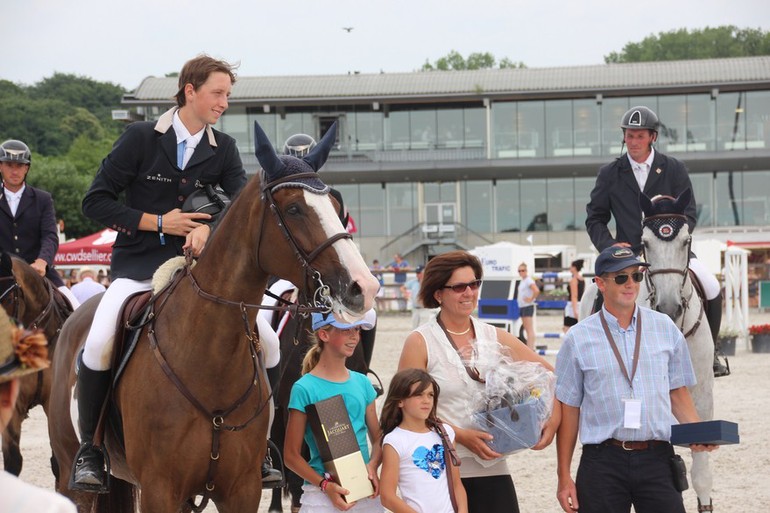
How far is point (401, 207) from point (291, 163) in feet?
166

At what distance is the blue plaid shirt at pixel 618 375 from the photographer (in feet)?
16.5

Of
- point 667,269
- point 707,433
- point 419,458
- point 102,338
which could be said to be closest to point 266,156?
point 102,338

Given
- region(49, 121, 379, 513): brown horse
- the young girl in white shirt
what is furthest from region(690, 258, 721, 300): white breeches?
region(49, 121, 379, 513): brown horse

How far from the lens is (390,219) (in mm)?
54906

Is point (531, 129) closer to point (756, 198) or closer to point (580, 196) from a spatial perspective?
point (580, 196)

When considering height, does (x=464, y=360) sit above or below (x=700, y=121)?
below

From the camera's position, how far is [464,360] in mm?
5133

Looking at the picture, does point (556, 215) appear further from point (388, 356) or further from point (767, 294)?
point (388, 356)

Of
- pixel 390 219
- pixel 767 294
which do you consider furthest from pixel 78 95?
pixel 767 294

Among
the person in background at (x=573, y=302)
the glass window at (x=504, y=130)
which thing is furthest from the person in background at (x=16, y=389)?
the glass window at (x=504, y=130)

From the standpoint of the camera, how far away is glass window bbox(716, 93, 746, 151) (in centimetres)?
5178

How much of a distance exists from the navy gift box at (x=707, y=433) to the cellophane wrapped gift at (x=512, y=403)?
67 cm

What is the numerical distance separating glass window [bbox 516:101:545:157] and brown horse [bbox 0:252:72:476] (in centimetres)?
4590

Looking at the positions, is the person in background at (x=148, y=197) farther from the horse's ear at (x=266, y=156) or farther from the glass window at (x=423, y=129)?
the glass window at (x=423, y=129)
